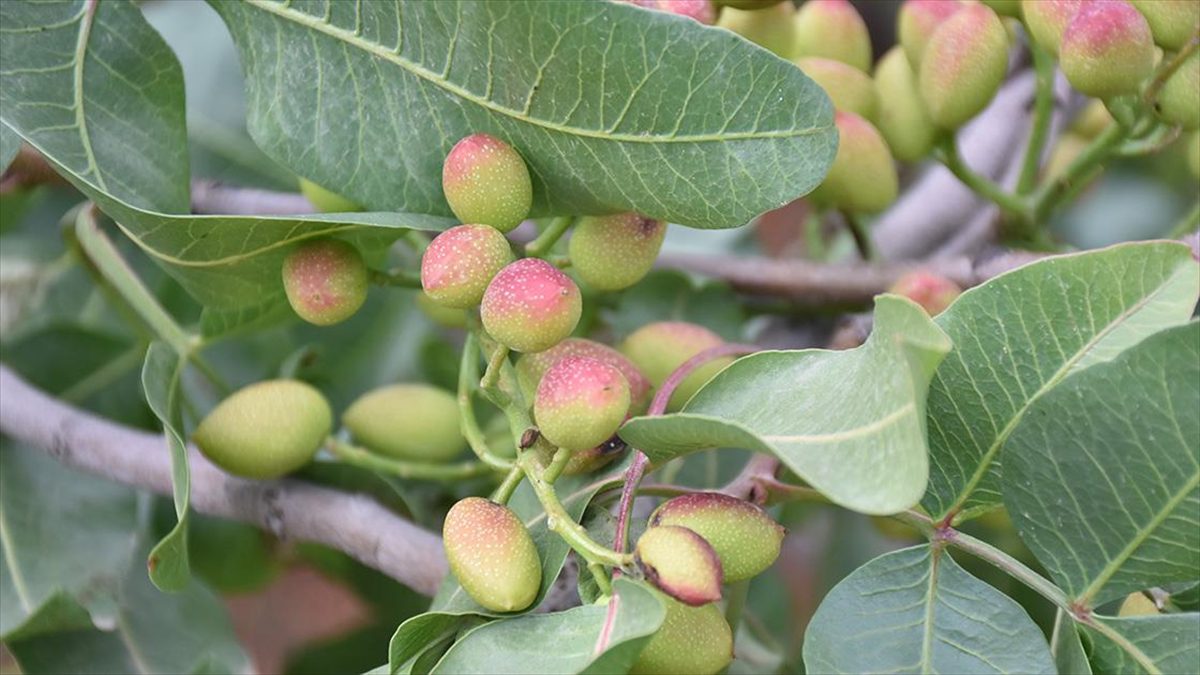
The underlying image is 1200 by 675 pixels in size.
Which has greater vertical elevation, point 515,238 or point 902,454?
point 902,454

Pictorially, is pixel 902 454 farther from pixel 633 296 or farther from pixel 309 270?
pixel 633 296

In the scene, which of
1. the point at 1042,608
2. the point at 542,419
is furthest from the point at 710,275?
the point at 542,419

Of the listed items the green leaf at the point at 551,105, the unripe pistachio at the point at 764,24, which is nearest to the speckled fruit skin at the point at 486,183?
the green leaf at the point at 551,105

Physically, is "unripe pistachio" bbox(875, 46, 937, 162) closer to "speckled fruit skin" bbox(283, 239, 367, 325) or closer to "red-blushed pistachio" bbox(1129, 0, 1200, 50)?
"red-blushed pistachio" bbox(1129, 0, 1200, 50)

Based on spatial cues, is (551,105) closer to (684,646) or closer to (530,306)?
(530,306)

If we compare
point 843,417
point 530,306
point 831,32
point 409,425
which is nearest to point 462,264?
point 530,306

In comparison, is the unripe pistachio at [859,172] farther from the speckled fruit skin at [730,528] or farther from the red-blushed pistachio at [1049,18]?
the speckled fruit skin at [730,528]
